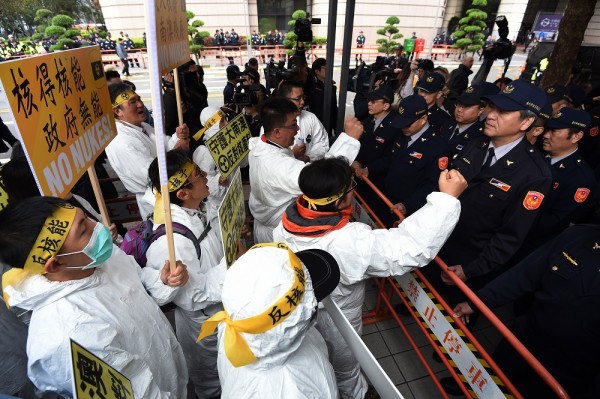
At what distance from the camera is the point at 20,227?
140 centimetres

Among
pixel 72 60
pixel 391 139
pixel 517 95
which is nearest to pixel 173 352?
pixel 72 60

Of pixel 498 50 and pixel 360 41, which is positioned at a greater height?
pixel 498 50

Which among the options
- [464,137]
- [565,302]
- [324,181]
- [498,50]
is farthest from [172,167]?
[498,50]

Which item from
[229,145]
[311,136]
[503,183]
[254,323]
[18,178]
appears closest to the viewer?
[254,323]

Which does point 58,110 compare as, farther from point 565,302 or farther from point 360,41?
point 360,41

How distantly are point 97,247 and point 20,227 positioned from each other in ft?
1.02

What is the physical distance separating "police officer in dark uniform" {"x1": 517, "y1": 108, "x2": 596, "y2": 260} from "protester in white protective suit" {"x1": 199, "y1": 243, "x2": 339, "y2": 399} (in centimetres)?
255

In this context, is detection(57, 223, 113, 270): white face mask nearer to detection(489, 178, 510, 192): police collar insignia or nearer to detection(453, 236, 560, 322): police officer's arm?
detection(453, 236, 560, 322): police officer's arm

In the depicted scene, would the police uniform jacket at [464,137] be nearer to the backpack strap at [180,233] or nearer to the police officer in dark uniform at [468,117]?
the police officer in dark uniform at [468,117]

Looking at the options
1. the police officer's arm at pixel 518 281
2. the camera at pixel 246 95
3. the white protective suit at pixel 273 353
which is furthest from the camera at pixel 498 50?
the white protective suit at pixel 273 353

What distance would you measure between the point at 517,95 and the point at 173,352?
2908 mm

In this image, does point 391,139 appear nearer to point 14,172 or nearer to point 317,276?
point 317,276

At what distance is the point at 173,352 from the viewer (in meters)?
2.02

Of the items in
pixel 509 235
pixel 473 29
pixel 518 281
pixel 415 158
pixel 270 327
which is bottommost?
pixel 518 281
